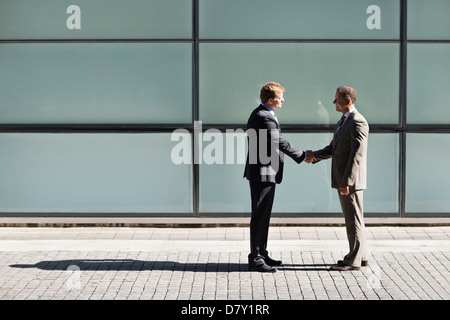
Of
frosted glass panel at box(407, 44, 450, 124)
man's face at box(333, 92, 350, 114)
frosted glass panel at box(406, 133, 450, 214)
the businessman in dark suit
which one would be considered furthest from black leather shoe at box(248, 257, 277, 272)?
frosted glass panel at box(407, 44, 450, 124)

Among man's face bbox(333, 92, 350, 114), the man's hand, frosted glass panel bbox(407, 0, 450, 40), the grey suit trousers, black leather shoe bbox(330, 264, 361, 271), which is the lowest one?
black leather shoe bbox(330, 264, 361, 271)

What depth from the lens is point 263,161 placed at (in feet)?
27.0

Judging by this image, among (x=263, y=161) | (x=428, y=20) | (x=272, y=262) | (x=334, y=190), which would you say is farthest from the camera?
(x=334, y=190)

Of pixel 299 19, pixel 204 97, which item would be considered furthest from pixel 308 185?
pixel 299 19

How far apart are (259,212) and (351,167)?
1.03 meters

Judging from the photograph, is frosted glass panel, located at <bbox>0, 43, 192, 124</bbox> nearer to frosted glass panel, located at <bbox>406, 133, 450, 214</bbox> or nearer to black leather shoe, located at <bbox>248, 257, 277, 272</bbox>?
frosted glass panel, located at <bbox>406, 133, 450, 214</bbox>

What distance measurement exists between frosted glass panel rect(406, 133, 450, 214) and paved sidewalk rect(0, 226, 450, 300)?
1.85 ft

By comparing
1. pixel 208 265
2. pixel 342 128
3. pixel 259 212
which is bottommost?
pixel 208 265

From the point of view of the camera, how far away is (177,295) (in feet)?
24.0

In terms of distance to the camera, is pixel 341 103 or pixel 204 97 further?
pixel 204 97

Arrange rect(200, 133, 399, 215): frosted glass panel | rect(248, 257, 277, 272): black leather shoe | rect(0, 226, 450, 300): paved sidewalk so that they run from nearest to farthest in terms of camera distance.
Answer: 1. rect(0, 226, 450, 300): paved sidewalk
2. rect(248, 257, 277, 272): black leather shoe
3. rect(200, 133, 399, 215): frosted glass panel

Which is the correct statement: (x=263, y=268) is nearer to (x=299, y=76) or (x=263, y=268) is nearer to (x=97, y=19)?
(x=299, y=76)

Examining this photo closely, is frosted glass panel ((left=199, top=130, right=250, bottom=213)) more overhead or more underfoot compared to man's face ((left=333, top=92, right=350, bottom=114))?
more underfoot

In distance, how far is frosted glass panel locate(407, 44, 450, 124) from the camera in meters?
11.3
